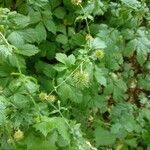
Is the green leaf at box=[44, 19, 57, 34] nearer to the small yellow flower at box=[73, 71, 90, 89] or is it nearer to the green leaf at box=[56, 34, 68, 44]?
the green leaf at box=[56, 34, 68, 44]

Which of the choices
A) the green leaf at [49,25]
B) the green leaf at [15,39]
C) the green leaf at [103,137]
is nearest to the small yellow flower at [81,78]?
the green leaf at [15,39]

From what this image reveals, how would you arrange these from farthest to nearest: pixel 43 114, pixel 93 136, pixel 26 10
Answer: pixel 93 136 < pixel 26 10 < pixel 43 114

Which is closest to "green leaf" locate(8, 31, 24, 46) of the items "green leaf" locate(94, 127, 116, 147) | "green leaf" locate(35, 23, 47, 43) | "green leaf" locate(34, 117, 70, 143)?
"green leaf" locate(35, 23, 47, 43)

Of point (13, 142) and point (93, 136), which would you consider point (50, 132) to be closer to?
point (13, 142)

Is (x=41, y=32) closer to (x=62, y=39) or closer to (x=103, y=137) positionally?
(x=62, y=39)

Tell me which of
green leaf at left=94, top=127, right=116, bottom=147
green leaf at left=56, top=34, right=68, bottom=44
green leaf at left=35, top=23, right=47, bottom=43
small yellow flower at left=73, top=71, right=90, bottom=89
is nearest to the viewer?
small yellow flower at left=73, top=71, right=90, bottom=89

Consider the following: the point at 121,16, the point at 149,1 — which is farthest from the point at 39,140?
the point at 149,1

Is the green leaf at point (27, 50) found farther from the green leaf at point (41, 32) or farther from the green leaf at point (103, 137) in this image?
the green leaf at point (103, 137)

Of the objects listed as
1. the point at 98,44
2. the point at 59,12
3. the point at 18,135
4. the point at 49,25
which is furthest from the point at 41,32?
the point at 18,135
